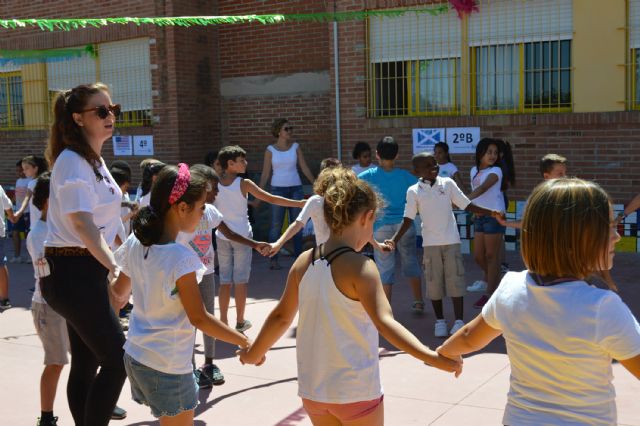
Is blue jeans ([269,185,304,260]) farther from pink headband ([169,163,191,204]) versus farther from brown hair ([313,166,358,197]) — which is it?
brown hair ([313,166,358,197])

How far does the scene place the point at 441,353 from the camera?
2.95 metres

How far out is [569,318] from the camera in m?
2.42

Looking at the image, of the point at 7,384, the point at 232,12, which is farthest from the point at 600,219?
the point at 232,12

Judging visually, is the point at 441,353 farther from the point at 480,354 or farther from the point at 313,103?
the point at 313,103

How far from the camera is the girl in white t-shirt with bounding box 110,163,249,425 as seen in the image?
3438mm

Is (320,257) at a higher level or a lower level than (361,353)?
higher

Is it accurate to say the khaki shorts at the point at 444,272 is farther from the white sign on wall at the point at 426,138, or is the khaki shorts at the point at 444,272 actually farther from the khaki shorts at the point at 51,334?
the white sign on wall at the point at 426,138

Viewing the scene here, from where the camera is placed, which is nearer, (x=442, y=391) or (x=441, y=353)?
(x=441, y=353)

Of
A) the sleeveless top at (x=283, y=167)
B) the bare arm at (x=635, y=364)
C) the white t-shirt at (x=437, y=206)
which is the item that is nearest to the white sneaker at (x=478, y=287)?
the white t-shirt at (x=437, y=206)

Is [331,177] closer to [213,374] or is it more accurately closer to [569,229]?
[569,229]

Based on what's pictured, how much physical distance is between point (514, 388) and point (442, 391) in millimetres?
3057

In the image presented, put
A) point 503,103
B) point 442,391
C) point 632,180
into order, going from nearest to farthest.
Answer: point 442,391
point 632,180
point 503,103

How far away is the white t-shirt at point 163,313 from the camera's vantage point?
3.45 meters

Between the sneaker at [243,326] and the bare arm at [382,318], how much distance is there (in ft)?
14.4
